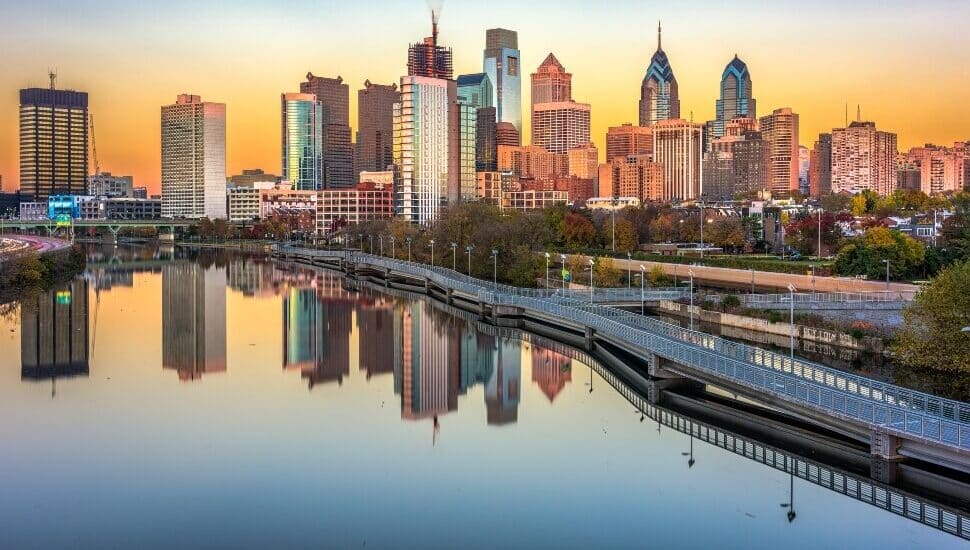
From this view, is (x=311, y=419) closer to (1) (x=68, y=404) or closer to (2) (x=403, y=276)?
(1) (x=68, y=404)

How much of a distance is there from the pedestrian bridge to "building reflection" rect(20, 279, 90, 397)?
19810mm

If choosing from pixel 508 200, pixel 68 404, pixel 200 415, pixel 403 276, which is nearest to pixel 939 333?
pixel 200 415

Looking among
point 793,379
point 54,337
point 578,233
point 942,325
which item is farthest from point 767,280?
point 54,337

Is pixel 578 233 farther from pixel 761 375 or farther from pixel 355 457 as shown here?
pixel 355 457

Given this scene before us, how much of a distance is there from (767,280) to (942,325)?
25.8m

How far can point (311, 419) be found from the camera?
1208 inches

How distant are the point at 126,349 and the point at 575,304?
19.8 m

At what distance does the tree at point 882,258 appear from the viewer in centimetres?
5522

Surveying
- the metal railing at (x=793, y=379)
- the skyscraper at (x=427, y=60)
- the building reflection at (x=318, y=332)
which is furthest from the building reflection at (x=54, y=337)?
the skyscraper at (x=427, y=60)

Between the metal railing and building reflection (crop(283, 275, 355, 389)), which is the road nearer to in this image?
the metal railing

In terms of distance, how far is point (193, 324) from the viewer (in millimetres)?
52906

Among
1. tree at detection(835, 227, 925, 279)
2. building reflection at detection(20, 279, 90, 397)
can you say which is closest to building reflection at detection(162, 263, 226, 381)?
building reflection at detection(20, 279, 90, 397)

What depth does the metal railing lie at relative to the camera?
22.7 metres

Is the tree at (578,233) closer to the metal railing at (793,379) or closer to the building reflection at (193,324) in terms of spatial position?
the building reflection at (193,324)
